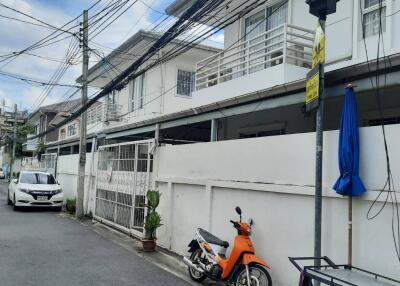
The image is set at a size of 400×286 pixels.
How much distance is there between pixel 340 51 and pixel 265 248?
5.35 m

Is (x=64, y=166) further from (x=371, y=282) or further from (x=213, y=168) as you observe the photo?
(x=371, y=282)

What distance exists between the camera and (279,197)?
6723 mm

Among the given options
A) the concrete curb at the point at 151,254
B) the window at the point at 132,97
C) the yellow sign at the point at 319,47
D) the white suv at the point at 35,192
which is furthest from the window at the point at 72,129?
the yellow sign at the point at 319,47

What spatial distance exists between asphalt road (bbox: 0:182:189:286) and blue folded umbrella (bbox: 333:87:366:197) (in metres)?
3.45

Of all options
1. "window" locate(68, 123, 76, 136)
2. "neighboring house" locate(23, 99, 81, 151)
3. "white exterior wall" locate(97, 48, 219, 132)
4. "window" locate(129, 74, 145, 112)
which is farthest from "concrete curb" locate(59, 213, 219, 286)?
"neighboring house" locate(23, 99, 81, 151)

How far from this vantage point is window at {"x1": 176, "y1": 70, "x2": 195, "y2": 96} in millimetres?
19672

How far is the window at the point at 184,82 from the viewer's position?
1967 cm

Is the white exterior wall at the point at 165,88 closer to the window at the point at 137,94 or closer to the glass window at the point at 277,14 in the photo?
the window at the point at 137,94

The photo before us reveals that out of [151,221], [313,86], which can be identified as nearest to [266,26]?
[151,221]

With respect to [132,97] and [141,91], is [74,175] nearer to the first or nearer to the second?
[132,97]

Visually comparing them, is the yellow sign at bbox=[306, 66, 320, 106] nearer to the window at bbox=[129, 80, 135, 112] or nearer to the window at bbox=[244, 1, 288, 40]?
the window at bbox=[244, 1, 288, 40]

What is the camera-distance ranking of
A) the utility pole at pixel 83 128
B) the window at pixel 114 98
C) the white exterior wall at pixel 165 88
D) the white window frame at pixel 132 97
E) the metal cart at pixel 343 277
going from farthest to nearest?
the window at pixel 114 98
the white window frame at pixel 132 97
the white exterior wall at pixel 165 88
the utility pole at pixel 83 128
the metal cart at pixel 343 277

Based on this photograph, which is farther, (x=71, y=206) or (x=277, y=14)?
(x=71, y=206)

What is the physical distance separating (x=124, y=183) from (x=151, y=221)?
3.17 m
